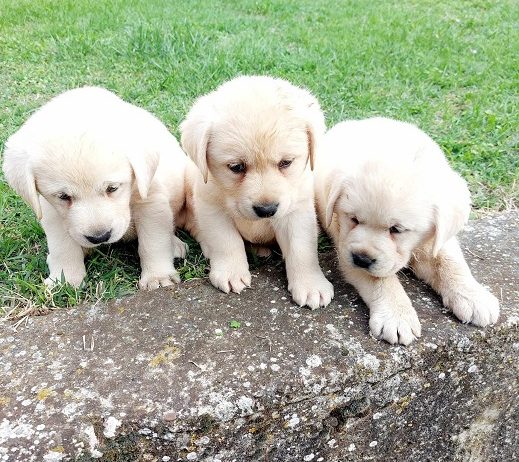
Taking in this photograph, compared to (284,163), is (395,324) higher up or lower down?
lower down

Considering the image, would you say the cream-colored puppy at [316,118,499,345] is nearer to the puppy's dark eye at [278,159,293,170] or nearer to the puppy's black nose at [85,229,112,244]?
the puppy's dark eye at [278,159,293,170]

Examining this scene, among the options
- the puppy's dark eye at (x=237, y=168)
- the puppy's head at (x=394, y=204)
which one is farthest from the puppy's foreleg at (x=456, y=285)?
the puppy's dark eye at (x=237, y=168)

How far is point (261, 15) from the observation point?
8.27 metres

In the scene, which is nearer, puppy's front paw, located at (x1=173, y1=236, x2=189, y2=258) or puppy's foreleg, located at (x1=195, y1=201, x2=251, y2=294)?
puppy's foreleg, located at (x1=195, y1=201, x2=251, y2=294)

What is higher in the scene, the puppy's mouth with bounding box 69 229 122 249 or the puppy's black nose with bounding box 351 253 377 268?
the puppy's mouth with bounding box 69 229 122 249

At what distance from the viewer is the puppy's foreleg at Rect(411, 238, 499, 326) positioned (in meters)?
3.05

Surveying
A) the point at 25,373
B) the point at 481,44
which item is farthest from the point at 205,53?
the point at 25,373

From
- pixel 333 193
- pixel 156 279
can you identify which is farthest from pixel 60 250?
pixel 333 193

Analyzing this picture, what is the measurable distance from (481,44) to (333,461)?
5900 mm

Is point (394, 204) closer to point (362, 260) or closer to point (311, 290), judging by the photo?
point (362, 260)

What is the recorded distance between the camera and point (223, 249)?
334 cm

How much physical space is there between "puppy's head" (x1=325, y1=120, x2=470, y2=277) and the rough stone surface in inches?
13.7

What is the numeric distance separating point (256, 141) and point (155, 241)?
0.89m

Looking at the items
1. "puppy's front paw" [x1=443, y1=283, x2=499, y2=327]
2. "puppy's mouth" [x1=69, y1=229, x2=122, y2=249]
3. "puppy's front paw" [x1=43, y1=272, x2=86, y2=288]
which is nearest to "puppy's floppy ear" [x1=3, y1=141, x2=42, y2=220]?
"puppy's mouth" [x1=69, y1=229, x2=122, y2=249]
